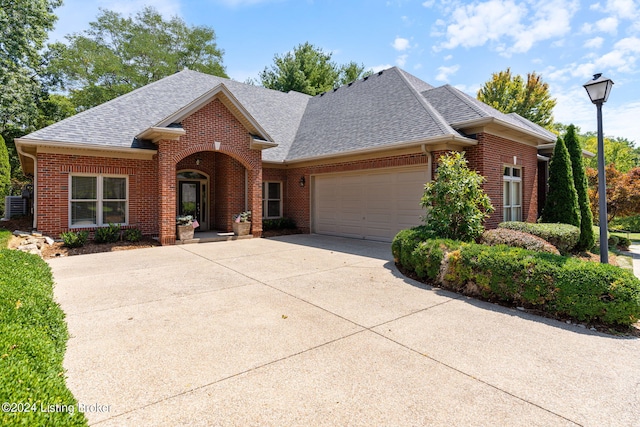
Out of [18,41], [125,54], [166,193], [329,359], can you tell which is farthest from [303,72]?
[329,359]

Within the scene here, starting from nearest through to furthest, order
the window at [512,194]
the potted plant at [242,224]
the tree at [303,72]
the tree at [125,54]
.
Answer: the window at [512,194] → the potted plant at [242,224] → the tree at [125,54] → the tree at [303,72]

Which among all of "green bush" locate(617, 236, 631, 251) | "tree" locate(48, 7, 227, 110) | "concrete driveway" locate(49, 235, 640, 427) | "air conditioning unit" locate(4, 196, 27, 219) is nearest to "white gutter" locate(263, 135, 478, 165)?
"concrete driveway" locate(49, 235, 640, 427)

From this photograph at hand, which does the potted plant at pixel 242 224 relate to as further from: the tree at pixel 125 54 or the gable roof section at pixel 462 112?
the tree at pixel 125 54

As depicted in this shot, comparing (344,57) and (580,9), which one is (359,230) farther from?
(344,57)

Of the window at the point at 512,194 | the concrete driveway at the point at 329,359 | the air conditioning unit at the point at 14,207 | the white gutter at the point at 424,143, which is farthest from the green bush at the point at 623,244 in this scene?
the air conditioning unit at the point at 14,207

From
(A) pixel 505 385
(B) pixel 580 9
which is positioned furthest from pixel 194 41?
(A) pixel 505 385

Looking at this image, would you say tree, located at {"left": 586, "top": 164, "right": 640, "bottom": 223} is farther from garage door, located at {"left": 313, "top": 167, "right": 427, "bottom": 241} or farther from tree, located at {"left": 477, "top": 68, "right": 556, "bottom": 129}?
tree, located at {"left": 477, "top": 68, "right": 556, "bottom": 129}

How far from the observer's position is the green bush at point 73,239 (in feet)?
31.7

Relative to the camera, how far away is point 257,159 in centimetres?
1280

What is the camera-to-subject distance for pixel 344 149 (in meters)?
12.1

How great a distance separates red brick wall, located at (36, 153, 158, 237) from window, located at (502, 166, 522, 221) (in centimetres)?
1261

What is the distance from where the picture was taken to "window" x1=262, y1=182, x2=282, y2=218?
15141 mm

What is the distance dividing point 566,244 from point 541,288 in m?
5.69

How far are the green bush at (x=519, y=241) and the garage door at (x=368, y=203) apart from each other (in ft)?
8.55
